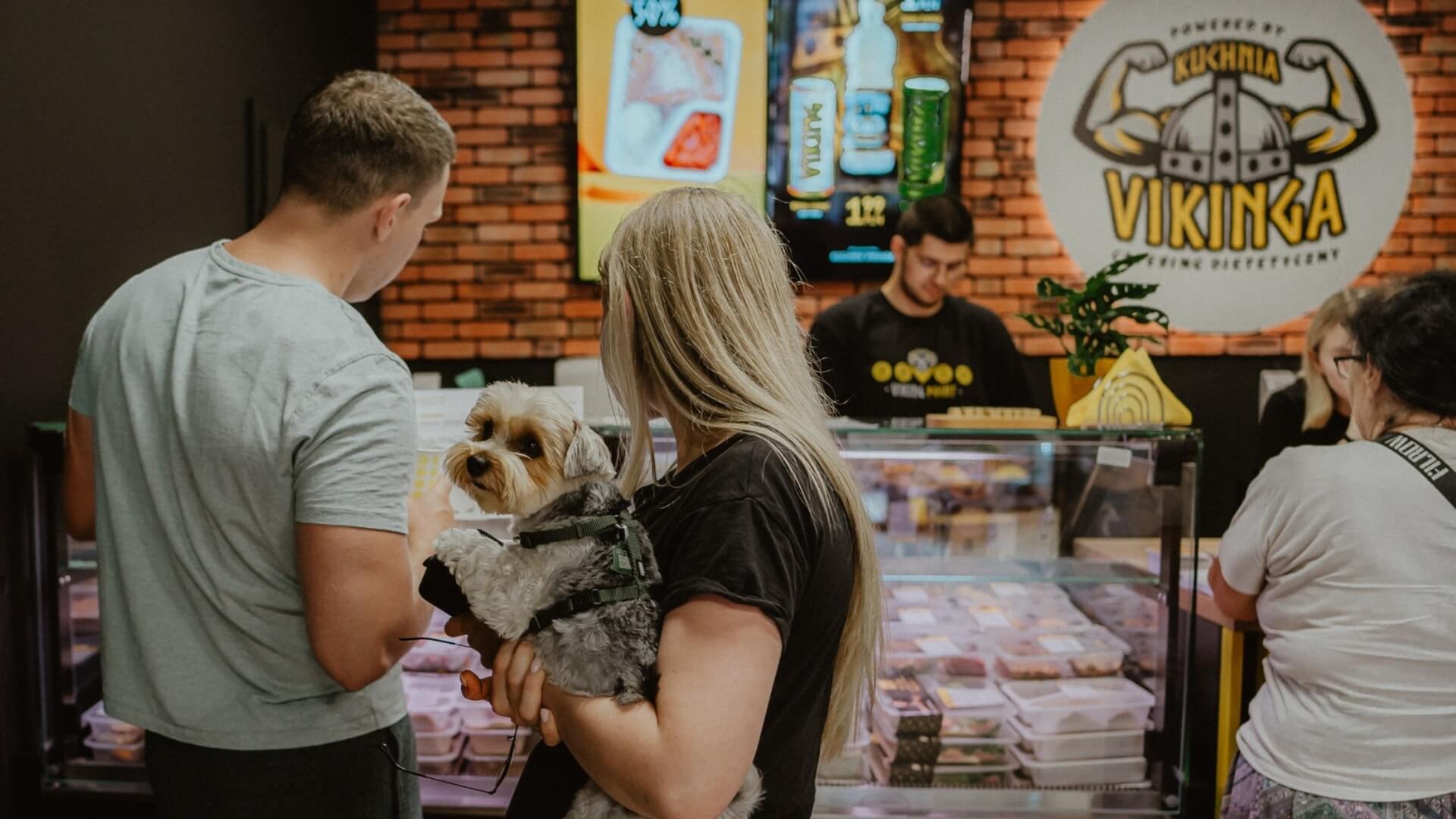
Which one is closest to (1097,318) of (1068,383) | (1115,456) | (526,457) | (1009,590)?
(1068,383)

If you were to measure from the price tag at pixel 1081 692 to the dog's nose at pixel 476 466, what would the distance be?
169 cm

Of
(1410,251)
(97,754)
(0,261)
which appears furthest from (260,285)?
(1410,251)

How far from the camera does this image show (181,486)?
1.33 m

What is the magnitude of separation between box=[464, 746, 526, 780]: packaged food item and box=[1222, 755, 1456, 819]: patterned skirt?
62.7 inches

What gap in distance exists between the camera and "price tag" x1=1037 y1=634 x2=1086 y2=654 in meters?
2.25

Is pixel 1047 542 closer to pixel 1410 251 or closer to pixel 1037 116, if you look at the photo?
pixel 1037 116

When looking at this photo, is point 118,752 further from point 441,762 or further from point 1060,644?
point 1060,644

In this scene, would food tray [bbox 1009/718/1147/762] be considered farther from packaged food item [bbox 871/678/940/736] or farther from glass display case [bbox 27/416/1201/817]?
packaged food item [bbox 871/678/940/736]

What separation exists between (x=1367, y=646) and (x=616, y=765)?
1462 mm

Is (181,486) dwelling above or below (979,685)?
above

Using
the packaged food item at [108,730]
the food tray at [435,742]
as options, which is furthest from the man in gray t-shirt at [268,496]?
the packaged food item at [108,730]

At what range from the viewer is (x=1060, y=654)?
225cm

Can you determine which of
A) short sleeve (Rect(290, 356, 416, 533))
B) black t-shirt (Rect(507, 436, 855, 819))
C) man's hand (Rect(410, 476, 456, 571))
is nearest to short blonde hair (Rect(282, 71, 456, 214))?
short sleeve (Rect(290, 356, 416, 533))

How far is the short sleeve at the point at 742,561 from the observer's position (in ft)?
2.95
